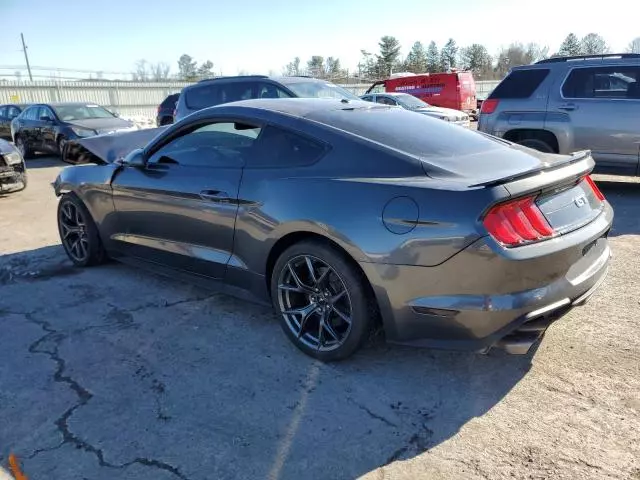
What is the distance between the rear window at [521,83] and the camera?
7672mm

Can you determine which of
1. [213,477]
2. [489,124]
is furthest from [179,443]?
[489,124]

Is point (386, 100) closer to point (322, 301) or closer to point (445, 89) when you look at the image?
point (445, 89)

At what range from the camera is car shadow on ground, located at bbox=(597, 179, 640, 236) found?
19.0 feet

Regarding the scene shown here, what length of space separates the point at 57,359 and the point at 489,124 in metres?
6.82

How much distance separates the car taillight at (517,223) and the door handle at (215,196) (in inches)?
68.9

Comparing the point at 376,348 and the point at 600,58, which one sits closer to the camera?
the point at 376,348

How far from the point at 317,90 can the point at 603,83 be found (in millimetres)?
4505

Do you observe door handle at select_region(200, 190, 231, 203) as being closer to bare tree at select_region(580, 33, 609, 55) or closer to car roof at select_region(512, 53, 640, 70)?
car roof at select_region(512, 53, 640, 70)

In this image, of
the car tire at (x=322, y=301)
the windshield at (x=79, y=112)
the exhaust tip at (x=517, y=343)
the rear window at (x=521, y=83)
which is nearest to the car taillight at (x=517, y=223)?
the exhaust tip at (x=517, y=343)

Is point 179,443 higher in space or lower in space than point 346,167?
lower

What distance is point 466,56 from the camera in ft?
227

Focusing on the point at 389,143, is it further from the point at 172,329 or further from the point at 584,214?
the point at 172,329

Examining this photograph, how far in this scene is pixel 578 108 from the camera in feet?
24.1

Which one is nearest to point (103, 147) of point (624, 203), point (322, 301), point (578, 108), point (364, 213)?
point (322, 301)
